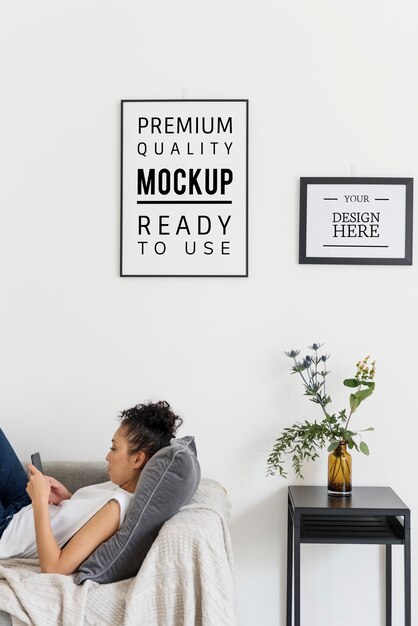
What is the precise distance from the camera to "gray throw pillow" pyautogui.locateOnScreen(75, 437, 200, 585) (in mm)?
1944

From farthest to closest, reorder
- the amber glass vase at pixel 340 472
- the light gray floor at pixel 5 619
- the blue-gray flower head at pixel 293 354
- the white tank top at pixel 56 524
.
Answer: the blue-gray flower head at pixel 293 354
the amber glass vase at pixel 340 472
the white tank top at pixel 56 524
the light gray floor at pixel 5 619

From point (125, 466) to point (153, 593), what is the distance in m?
0.42

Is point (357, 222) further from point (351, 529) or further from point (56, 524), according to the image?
point (56, 524)

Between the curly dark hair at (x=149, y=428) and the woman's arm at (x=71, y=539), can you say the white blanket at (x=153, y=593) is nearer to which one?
the woman's arm at (x=71, y=539)

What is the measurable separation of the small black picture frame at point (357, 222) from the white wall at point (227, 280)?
0.16 feet

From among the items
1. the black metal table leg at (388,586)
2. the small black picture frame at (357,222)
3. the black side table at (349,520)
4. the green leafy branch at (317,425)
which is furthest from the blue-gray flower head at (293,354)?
the black metal table leg at (388,586)

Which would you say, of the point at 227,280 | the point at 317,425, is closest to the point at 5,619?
the point at 317,425

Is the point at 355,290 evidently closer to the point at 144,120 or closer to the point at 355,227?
the point at 355,227

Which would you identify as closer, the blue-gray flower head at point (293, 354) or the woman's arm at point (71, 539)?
the woman's arm at point (71, 539)

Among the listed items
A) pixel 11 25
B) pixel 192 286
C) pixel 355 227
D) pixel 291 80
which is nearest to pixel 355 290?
pixel 355 227

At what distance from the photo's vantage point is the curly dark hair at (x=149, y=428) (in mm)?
2197

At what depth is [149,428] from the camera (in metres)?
2.22

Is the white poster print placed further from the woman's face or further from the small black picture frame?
the woman's face

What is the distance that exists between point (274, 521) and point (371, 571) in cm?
39
